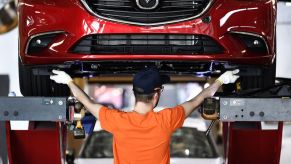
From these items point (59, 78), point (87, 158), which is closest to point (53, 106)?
point (59, 78)

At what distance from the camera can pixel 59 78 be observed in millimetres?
4188

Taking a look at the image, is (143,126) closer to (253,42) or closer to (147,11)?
(147,11)

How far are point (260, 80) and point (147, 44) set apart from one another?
1038 mm

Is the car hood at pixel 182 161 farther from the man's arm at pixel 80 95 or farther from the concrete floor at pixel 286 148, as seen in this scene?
the man's arm at pixel 80 95

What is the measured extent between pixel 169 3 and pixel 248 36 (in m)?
0.55

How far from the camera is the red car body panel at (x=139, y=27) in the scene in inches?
160

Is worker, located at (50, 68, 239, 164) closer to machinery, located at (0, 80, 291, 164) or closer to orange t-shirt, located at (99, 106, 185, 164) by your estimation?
orange t-shirt, located at (99, 106, 185, 164)

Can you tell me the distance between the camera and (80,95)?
13.5 ft

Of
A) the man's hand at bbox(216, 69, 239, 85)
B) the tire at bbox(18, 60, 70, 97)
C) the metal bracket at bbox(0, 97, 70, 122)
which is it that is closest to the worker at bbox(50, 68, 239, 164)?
the metal bracket at bbox(0, 97, 70, 122)

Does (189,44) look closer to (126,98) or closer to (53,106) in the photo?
(53,106)

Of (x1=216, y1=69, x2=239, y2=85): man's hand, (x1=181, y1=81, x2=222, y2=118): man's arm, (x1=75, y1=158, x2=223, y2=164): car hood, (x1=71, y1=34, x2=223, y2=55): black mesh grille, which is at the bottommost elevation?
(x1=75, y1=158, x2=223, y2=164): car hood

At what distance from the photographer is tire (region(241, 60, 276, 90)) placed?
4.66 metres

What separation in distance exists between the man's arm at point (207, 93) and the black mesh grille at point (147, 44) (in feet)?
0.76

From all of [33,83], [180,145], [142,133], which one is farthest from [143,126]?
[180,145]
